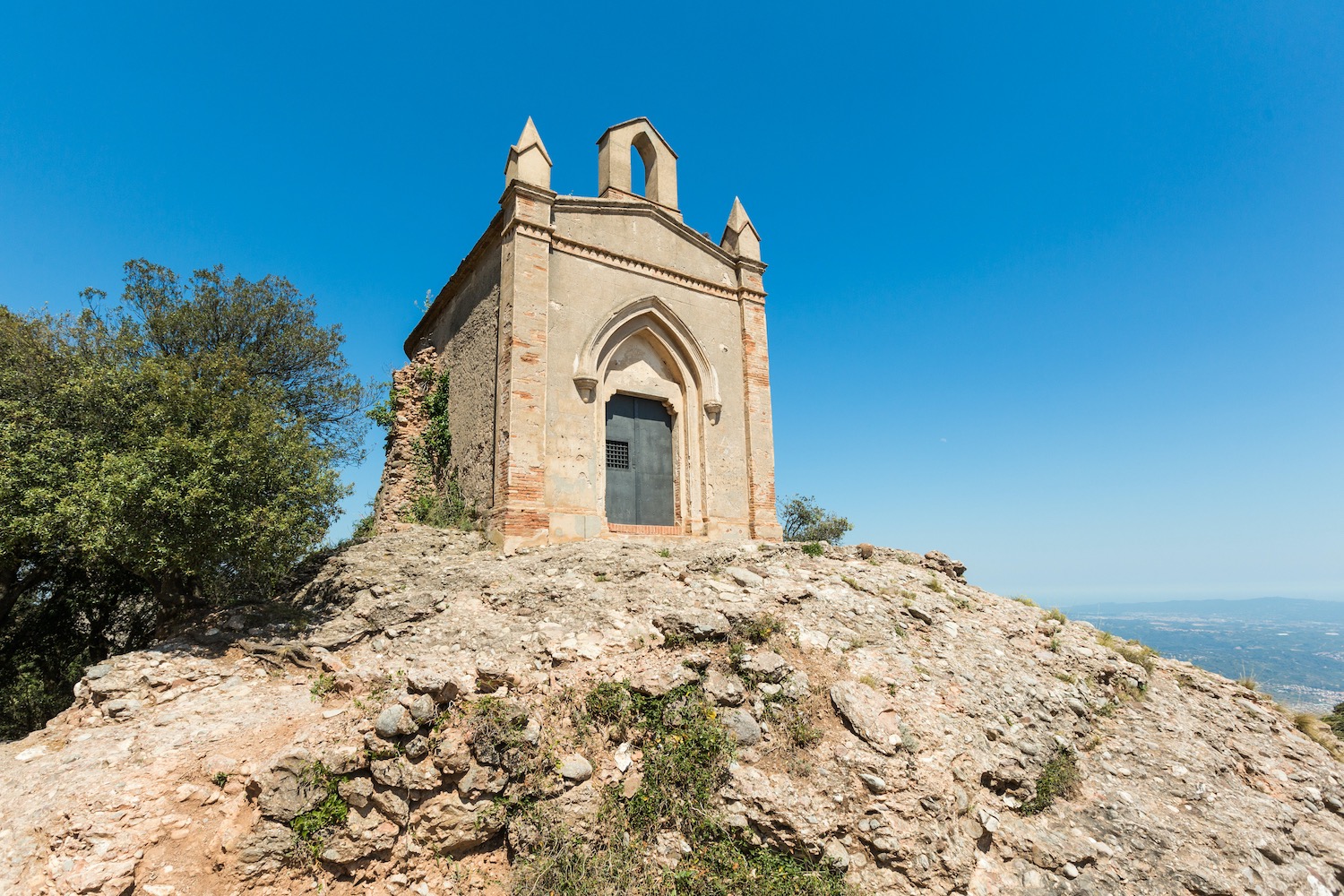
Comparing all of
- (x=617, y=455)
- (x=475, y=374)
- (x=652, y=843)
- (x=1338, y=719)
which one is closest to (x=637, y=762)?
(x=652, y=843)

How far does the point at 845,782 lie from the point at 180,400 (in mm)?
10206

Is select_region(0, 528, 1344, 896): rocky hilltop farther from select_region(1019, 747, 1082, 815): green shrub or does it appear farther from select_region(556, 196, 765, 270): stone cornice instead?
select_region(556, 196, 765, 270): stone cornice

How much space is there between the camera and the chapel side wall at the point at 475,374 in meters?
13.3

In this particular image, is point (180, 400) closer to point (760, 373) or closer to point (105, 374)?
point (105, 374)

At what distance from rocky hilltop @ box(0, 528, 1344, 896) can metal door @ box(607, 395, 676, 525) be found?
3.88 m

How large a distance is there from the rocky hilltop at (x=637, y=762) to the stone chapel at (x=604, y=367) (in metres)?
3.18

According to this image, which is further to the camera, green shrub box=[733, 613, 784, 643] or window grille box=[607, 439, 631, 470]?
window grille box=[607, 439, 631, 470]

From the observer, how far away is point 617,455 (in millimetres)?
14344

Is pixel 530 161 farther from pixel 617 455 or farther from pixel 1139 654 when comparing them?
pixel 1139 654

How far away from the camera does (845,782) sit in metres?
6.86

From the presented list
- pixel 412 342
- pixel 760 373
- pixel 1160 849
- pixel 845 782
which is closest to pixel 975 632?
pixel 1160 849

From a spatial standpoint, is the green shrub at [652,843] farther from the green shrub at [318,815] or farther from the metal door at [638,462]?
the metal door at [638,462]

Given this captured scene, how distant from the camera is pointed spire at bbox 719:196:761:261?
54.9 feet

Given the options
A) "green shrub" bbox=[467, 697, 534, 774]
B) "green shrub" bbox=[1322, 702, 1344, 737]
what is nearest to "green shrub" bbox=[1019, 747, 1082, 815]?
"green shrub" bbox=[467, 697, 534, 774]
